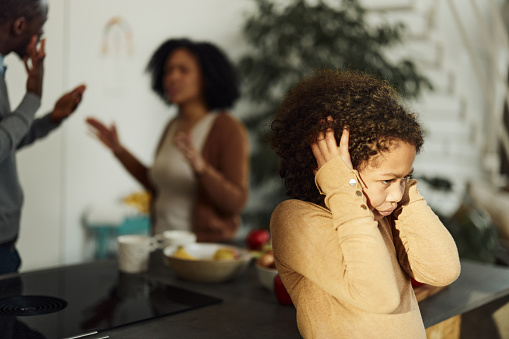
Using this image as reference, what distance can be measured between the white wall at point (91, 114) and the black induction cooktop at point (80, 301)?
0.97m

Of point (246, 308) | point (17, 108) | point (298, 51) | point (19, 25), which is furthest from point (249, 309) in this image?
point (298, 51)

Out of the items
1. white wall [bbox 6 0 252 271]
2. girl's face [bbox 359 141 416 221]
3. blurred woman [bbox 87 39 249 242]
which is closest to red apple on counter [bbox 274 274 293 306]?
girl's face [bbox 359 141 416 221]

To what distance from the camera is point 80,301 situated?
44.2 inches

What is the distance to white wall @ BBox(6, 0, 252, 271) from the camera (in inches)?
104

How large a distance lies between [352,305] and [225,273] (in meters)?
0.54

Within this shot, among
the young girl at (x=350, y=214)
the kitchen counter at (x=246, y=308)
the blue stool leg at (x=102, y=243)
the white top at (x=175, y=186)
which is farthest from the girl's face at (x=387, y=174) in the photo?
the blue stool leg at (x=102, y=243)

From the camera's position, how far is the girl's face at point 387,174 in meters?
0.86

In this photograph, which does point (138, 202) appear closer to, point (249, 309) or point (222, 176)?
point (222, 176)

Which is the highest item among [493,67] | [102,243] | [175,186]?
[493,67]

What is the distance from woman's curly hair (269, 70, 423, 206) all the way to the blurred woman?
108 cm

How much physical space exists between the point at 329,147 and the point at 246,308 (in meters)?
0.46

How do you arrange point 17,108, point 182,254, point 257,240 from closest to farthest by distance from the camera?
point 17,108 → point 182,254 → point 257,240

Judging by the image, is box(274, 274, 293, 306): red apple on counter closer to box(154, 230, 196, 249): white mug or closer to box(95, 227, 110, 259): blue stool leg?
box(154, 230, 196, 249): white mug

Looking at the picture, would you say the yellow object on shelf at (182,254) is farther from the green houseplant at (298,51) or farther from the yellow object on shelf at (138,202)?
the green houseplant at (298,51)
